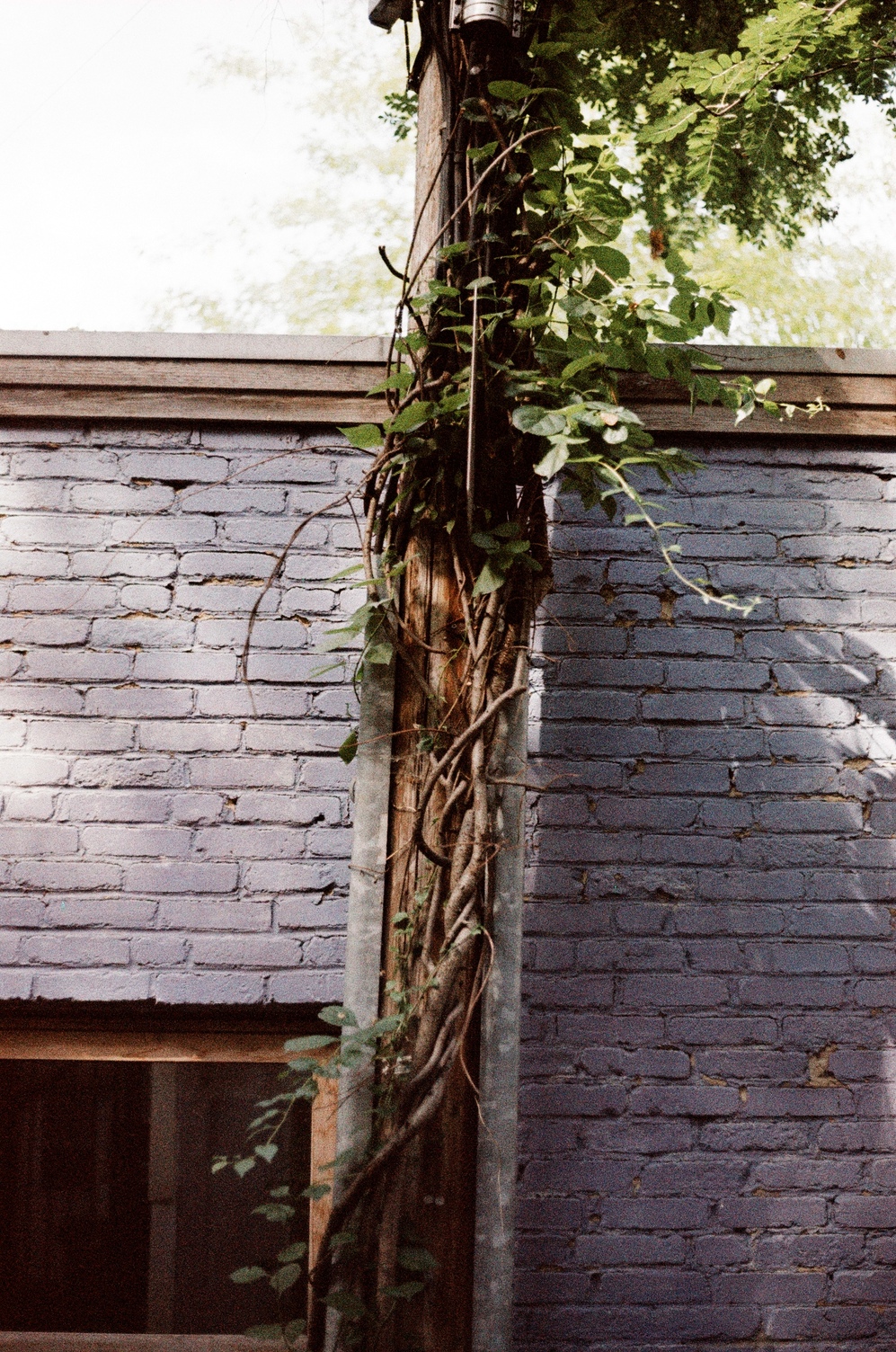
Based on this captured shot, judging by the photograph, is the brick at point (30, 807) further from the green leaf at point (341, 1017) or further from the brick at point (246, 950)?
the green leaf at point (341, 1017)

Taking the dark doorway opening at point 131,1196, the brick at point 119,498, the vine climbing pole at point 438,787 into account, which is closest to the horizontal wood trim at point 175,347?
the brick at point 119,498

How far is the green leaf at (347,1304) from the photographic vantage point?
1391 millimetres

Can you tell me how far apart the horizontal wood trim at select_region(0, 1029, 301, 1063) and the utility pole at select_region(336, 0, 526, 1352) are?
764mm

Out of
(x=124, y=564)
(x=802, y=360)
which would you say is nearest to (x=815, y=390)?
(x=802, y=360)

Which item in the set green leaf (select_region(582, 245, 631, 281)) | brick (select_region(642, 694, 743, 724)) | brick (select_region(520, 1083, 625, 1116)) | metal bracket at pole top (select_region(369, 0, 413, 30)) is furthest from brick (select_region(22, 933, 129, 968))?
metal bracket at pole top (select_region(369, 0, 413, 30))

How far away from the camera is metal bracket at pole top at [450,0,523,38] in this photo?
1695 mm

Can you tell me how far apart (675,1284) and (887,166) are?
492 centimetres

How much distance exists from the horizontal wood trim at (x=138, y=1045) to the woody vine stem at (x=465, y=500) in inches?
22.0

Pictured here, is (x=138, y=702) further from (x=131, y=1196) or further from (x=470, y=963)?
(x=131, y=1196)

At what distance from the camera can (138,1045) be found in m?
2.19

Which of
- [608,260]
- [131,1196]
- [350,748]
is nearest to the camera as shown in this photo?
[350,748]

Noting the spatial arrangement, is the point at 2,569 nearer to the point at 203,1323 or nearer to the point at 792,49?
the point at 792,49

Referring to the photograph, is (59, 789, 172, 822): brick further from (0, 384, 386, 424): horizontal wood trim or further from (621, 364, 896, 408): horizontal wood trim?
(621, 364, 896, 408): horizontal wood trim

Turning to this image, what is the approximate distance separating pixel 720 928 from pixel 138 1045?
1.27m
